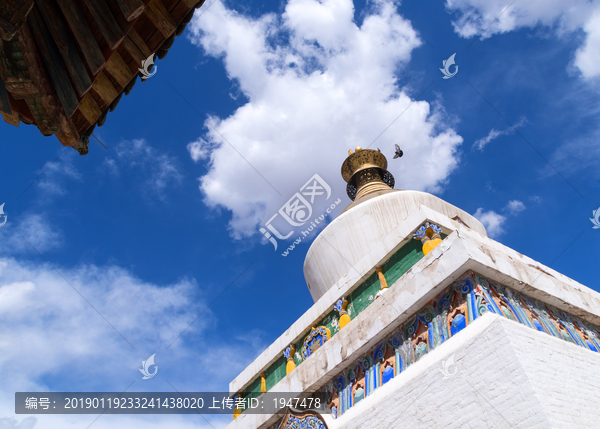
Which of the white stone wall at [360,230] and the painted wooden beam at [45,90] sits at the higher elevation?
the white stone wall at [360,230]

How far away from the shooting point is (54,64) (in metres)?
2.81

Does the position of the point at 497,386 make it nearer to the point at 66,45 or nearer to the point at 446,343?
the point at 446,343

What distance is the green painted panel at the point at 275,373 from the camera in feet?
20.7

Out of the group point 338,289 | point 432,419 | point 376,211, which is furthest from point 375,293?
point 376,211

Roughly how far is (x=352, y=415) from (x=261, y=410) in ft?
5.77

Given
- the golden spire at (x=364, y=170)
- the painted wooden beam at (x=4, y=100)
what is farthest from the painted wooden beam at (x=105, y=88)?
the golden spire at (x=364, y=170)

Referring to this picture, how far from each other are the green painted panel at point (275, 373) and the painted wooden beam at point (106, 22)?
5040 mm

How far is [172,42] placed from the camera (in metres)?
2.96

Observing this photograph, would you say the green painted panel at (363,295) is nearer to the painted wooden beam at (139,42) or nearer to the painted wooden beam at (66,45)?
the painted wooden beam at (139,42)

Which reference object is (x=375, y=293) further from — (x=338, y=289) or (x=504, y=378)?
(x=504, y=378)

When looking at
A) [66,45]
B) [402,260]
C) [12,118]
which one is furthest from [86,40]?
[402,260]

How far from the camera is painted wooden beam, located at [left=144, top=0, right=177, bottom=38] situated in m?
2.76

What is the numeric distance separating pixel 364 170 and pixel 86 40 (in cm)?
945

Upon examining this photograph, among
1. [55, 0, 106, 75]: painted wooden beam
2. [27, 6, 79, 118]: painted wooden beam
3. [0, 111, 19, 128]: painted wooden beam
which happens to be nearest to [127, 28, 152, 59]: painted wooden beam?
[55, 0, 106, 75]: painted wooden beam
